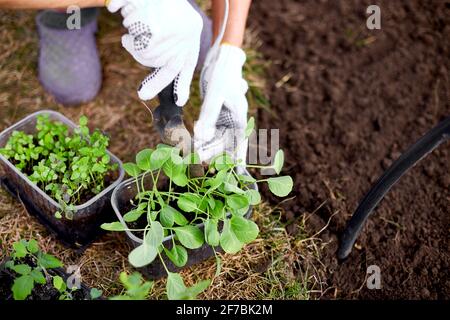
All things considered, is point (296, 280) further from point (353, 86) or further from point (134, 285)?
point (353, 86)

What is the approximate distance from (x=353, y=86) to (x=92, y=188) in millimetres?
984

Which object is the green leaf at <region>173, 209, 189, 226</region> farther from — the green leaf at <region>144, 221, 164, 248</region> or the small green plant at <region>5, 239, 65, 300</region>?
the small green plant at <region>5, 239, 65, 300</region>

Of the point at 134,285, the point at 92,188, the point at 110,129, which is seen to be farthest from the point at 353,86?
the point at 134,285

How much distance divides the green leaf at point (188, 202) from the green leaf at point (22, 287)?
0.36 m

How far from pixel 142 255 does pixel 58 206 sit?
289 millimetres

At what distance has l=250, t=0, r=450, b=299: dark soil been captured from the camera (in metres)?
1.59

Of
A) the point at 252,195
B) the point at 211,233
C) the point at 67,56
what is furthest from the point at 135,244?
the point at 67,56

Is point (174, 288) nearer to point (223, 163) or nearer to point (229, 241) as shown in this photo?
point (229, 241)

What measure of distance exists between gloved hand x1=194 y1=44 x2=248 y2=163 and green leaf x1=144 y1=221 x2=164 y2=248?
0.28m

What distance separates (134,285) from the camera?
46.1 inches

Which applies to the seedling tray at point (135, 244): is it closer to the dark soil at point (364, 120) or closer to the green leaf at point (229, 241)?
the green leaf at point (229, 241)

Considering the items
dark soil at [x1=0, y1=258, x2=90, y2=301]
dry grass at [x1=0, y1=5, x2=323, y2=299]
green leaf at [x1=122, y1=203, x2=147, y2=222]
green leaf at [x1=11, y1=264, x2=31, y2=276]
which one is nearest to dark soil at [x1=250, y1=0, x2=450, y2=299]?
dry grass at [x1=0, y1=5, x2=323, y2=299]

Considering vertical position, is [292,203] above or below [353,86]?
below
